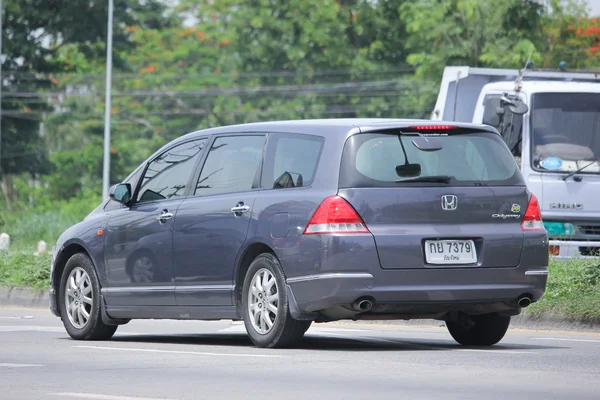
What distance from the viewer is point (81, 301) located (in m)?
12.6

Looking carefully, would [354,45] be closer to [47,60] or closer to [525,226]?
[47,60]

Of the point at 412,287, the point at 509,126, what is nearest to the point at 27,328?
the point at 412,287

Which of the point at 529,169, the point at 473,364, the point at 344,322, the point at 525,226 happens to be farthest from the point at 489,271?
the point at 529,169

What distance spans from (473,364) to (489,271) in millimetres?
1300

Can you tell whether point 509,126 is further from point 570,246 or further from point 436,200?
point 436,200

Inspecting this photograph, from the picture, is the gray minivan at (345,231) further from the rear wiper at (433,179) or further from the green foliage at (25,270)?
the green foliage at (25,270)

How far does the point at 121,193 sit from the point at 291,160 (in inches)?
76.2

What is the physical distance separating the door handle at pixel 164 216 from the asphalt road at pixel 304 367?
99 centimetres

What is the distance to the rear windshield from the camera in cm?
1054

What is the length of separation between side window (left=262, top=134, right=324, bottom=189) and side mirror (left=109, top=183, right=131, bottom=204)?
66.8 inches

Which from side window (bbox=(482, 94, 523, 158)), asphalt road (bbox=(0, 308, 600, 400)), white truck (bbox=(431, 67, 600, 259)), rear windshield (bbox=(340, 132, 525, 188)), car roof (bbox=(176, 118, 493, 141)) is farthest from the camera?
side window (bbox=(482, 94, 523, 158))

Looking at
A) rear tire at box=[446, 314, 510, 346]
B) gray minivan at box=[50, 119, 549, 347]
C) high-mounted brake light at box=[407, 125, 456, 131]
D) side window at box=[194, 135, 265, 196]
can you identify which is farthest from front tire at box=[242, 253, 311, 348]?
rear tire at box=[446, 314, 510, 346]

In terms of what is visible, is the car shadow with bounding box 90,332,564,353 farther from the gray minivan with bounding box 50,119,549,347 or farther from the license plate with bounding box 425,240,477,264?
the license plate with bounding box 425,240,477,264

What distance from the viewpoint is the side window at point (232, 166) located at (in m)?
11.3
